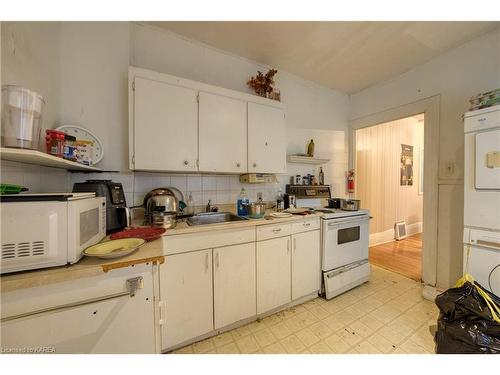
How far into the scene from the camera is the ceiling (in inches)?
65.4

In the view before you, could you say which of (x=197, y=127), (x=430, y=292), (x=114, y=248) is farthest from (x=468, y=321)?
(x=197, y=127)

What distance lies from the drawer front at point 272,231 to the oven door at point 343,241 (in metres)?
0.47

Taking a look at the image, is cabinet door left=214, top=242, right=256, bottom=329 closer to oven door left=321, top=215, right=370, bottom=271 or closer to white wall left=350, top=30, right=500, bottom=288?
oven door left=321, top=215, right=370, bottom=271

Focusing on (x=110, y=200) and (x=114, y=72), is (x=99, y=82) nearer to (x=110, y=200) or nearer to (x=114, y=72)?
(x=114, y=72)

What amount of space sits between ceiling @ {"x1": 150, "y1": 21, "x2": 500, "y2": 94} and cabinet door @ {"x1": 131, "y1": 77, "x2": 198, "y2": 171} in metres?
0.75

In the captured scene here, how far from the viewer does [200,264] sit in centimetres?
133

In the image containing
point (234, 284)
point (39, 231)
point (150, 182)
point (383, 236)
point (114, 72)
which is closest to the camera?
point (39, 231)

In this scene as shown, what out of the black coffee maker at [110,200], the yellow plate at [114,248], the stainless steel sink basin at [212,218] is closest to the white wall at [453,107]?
the stainless steel sink basin at [212,218]

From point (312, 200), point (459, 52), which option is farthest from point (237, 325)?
point (459, 52)

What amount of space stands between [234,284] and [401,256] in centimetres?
297

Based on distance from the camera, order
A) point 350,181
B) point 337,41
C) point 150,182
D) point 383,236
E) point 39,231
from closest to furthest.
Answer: point 39,231 < point 150,182 < point 337,41 < point 350,181 < point 383,236

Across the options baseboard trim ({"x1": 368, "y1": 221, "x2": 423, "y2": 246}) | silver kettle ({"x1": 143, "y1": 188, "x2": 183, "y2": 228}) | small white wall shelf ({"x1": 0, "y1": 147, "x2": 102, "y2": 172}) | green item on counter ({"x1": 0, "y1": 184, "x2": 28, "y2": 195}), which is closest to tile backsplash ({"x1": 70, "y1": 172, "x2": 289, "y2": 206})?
silver kettle ({"x1": 143, "y1": 188, "x2": 183, "y2": 228})

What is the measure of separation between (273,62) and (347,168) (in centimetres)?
193

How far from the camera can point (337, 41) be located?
72.9 inches
